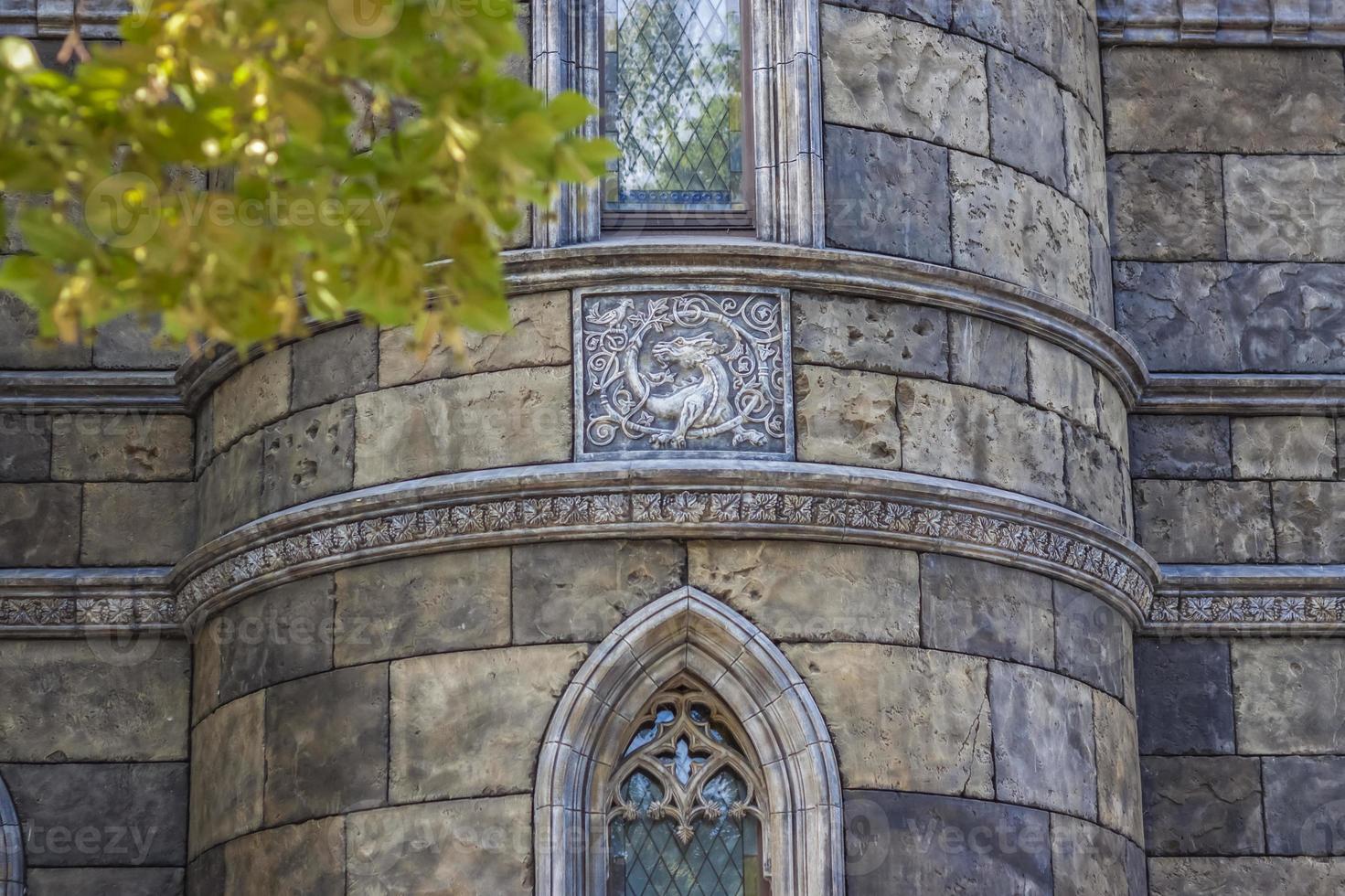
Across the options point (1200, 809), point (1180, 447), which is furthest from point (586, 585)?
point (1180, 447)

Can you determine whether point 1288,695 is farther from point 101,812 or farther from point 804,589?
point 101,812

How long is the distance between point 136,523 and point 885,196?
452 centimetres

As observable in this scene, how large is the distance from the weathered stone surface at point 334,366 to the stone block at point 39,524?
73.9 inches

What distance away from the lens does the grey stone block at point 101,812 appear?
459 inches

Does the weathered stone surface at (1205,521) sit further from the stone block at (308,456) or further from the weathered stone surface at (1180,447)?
the stone block at (308,456)

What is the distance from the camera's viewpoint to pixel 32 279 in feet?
18.4

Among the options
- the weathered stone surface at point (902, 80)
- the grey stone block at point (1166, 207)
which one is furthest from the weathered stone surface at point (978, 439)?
the grey stone block at point (1166, 207)

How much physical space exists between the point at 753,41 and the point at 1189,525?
3765mm

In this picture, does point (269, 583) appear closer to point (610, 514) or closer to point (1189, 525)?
point (610, 514)

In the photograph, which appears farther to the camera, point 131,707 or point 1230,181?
point 1230,181

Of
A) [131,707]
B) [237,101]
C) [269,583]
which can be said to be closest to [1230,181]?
[269,583]

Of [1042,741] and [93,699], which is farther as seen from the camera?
[93,699]

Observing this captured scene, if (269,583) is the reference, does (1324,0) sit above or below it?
above

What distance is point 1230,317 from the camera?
41.9 feet
